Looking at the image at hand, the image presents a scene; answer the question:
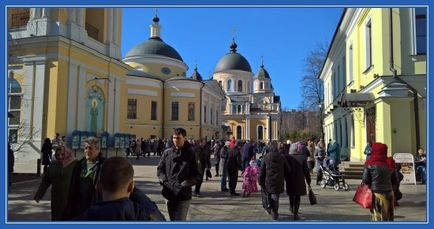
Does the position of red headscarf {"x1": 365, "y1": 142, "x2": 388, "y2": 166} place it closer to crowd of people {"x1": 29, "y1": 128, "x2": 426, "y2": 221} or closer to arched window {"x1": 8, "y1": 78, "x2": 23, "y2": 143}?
crowd of people {"x1": 29, "y1": 128, "x2": 426, "y2": 221}

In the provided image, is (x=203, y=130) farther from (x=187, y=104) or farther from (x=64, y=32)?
(x=64, y=32)

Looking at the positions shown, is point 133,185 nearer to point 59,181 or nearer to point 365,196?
point 59,181

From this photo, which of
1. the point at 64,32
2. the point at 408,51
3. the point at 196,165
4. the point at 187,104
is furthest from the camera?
the point at 187,104

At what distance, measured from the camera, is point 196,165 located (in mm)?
5215

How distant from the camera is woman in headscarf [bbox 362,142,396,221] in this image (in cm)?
566

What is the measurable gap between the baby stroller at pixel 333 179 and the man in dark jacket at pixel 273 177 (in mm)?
4717

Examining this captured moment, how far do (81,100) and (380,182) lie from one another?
13.0m

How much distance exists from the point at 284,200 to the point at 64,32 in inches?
403

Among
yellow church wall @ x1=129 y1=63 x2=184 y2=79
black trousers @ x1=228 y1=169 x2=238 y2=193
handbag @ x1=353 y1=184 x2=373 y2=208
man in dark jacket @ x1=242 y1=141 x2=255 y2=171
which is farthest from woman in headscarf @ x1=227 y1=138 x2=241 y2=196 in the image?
yellow church wall @ x1=129 y1=63 x2=184 y2=79

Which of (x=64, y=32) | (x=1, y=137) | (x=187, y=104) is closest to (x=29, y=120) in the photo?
(x=64, y=32)

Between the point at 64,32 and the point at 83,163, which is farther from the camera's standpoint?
the point at 64,32

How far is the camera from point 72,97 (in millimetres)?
15773

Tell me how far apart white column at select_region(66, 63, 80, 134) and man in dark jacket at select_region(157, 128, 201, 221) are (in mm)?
11007

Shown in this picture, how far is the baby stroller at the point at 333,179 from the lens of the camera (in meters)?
11.5
